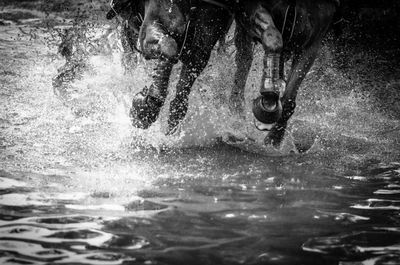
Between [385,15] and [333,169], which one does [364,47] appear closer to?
[385,15]

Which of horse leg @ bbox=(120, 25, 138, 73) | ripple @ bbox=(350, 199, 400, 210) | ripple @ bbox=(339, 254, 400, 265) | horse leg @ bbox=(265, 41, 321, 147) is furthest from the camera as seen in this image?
horse leg @ bbox=(120, 25, 138, 73)

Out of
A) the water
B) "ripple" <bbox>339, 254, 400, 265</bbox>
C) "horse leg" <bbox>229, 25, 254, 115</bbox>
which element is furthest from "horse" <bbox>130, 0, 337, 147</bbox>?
"ripple" <bbox>339, 254, 400, 265</bbox>

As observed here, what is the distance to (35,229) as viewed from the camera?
3367 mm

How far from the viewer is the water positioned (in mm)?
Answer: 3232

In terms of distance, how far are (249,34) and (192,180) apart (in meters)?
1.69

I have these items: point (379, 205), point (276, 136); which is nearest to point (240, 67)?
point (276, 136)

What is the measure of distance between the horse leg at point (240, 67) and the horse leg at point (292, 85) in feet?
2.94

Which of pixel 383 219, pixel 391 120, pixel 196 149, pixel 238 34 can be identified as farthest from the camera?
pixel 391 120

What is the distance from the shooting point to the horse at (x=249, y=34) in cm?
502

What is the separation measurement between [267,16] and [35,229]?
9.13ft

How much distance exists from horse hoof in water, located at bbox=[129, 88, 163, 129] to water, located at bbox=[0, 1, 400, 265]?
26 cm

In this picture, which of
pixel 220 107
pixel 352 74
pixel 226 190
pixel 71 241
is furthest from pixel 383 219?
pixel 352 74

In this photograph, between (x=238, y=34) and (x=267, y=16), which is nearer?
(x=267, y=16)

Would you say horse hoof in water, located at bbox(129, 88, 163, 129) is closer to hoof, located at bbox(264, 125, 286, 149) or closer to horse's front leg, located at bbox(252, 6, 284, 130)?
horse's front leg, located at bbox(252, 6, 284, 130)
